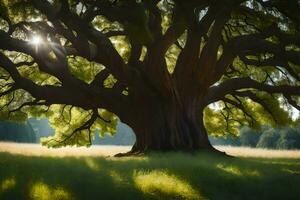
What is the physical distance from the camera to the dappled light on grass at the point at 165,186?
830 cm

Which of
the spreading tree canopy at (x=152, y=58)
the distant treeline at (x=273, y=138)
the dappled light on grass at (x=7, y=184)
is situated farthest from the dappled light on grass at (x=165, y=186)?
the distant treeline at (x=273, y=138)

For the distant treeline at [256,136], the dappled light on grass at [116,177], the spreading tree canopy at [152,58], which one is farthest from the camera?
the distant treeline at [256,136]

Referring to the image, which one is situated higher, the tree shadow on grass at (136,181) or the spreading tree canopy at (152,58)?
the spreading tree canopy at (152,58)

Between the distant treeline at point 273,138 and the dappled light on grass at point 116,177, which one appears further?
the distant treeline at point 273,138

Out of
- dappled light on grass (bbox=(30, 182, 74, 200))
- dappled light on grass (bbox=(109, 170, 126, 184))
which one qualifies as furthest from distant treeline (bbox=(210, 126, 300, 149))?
dappled light on grass (bbox=(30, 182, 74, 200))

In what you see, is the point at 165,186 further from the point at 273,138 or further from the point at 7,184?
the point at 273,138

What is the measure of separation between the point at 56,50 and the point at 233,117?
1527cm

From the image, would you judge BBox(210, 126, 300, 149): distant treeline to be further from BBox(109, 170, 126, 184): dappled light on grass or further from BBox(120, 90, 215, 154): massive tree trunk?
BBox(109, 170, 126, 184): dappled light on grass

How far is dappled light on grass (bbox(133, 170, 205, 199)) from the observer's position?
27.2 ft

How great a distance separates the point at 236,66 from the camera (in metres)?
24.5

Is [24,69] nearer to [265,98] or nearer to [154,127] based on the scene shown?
[154,127]

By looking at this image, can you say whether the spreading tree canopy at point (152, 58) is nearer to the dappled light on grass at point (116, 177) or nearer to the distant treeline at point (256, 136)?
the dappled light on grass at point (116, 177)

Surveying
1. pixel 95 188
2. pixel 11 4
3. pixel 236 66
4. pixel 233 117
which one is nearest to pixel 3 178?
pixel 95 188

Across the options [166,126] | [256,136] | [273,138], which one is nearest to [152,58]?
[166,126]
